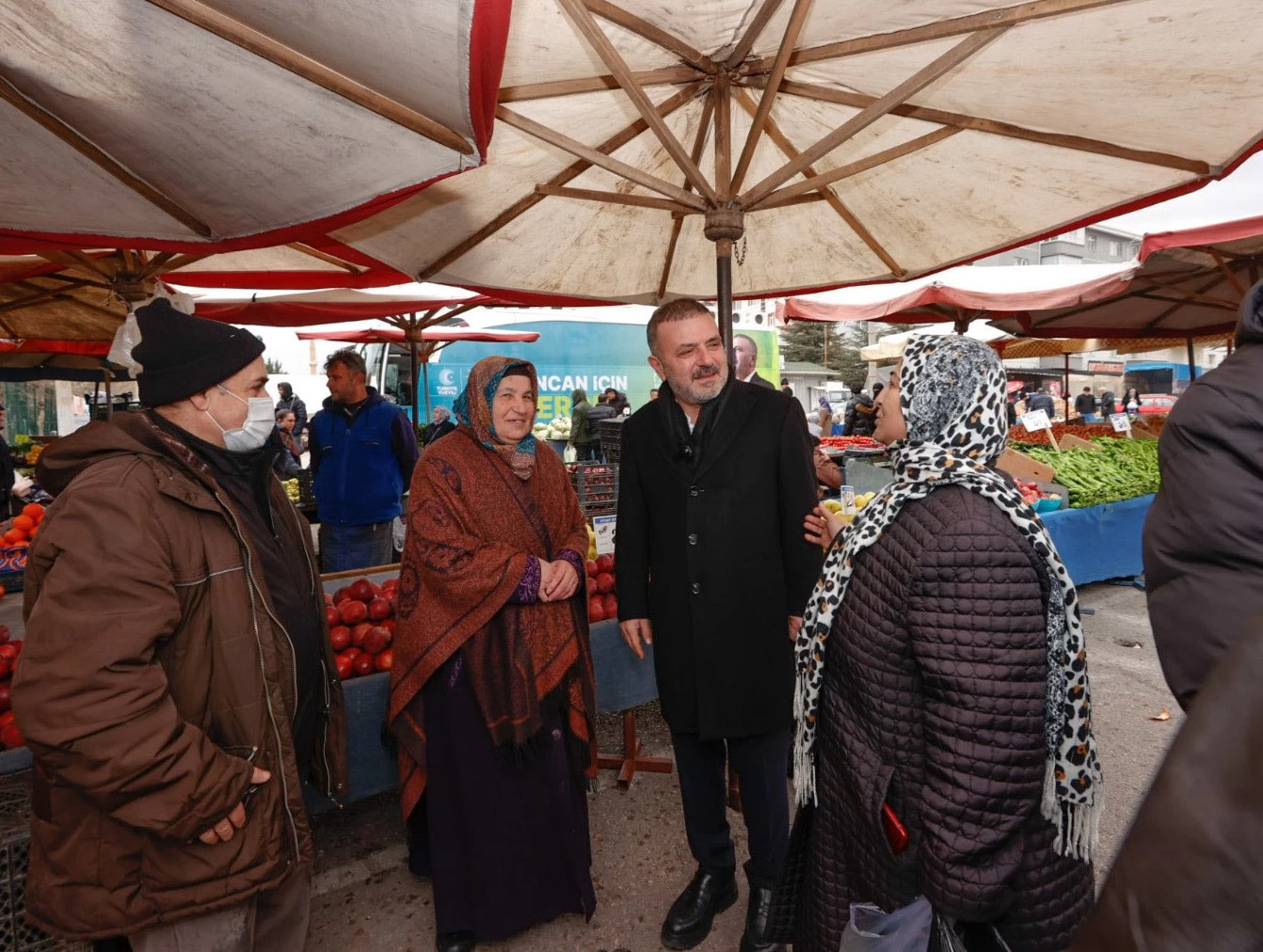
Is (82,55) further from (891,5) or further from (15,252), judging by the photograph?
(891,5)

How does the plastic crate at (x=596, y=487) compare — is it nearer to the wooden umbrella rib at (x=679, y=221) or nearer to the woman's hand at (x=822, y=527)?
the wooden umbrella rib at (x=679, y=221)

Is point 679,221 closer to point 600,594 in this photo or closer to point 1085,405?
point 600,594

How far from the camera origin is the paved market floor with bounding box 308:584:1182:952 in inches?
101

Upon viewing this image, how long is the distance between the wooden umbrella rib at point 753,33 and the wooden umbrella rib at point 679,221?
0.28 meters

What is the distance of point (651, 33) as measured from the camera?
7.95 feet

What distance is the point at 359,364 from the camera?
520 cm

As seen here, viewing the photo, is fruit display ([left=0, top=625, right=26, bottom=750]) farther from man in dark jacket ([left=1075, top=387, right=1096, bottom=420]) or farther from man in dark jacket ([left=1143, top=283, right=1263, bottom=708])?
man in dark jacket ([left=1075, top=387, right=1096, bottom=420])

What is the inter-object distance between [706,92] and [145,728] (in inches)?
122

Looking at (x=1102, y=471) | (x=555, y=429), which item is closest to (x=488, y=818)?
(x=1102, y=471)

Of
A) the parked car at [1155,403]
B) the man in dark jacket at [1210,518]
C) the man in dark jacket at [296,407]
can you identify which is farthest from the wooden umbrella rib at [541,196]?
the parked car at [1155,403]

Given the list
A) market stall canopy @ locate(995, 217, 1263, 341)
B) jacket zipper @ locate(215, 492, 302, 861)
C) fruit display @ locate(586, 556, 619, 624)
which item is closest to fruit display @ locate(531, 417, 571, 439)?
market stall canopy @ locate(995, 217, 1263, 341)

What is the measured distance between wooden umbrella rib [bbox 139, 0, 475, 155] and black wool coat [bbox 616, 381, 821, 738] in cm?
123

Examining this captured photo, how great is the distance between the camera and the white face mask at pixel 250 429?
1833 millimetres

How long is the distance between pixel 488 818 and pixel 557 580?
0.88 m
